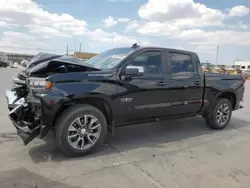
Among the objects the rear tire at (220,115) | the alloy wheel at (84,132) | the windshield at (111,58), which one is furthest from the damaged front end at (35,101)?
the rear tire at (220,115)

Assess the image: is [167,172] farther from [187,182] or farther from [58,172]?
[58,172]

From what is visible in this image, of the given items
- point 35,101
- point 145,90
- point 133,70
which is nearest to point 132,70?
point 133,70

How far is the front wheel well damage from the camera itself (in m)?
3.99

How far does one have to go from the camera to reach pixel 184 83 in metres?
5.36

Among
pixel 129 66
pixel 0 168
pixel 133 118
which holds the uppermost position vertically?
pixel 129 66

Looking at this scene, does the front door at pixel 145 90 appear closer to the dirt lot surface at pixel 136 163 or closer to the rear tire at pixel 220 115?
the dirt lot surface at pixel 136 163

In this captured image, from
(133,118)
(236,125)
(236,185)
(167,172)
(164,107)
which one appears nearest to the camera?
(236,185)

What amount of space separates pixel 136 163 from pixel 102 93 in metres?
1.25

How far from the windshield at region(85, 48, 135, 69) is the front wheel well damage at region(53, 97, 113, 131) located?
26.8 inches

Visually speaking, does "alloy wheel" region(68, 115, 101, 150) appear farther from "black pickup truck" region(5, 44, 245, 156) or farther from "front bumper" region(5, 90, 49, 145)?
"front bumper" region(5, 90, 49, 145)

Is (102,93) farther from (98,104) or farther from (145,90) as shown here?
(145,90)

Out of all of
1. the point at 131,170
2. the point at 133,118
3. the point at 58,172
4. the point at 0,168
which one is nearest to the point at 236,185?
the point at 131,170

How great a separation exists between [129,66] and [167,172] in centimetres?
191

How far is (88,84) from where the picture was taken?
4.07 metres
